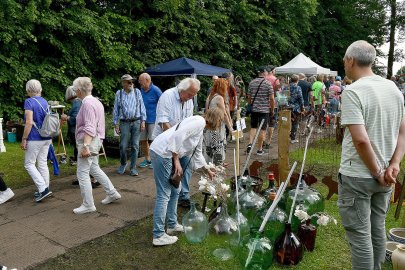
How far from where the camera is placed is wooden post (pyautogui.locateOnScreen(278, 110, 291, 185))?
15.8 ft

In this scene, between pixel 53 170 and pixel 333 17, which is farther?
pixel 333 17

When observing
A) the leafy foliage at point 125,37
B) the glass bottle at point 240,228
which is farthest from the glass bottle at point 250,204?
the leafy foliage at point 125,37

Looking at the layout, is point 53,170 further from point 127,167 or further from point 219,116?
point 219,116

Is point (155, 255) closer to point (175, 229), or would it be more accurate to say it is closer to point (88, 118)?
point (175, 229)

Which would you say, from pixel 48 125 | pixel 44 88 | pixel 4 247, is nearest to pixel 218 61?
pixel 44 88

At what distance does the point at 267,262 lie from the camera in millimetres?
2857

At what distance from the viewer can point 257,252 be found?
281 centimetres

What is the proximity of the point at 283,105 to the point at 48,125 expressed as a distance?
6657 mm

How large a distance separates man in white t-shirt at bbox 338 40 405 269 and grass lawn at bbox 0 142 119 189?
4786 millimetres

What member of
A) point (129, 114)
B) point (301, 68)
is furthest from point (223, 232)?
point (301, 68)

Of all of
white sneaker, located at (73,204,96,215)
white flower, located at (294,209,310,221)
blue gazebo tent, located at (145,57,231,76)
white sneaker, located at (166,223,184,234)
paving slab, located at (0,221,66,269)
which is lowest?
white sneaker, located at (166,223,184,234)

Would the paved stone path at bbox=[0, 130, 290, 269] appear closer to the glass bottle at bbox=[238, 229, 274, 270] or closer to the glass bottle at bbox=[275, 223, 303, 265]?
the glass bottle at bbox=[238, 229, 274, 270]

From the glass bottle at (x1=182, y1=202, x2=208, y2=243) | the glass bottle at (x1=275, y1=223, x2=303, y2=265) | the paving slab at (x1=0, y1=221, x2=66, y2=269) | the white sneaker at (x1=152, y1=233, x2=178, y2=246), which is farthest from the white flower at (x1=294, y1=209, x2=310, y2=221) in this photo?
the paving slab at (x1=0, y1=221, x2=66, y2=269)

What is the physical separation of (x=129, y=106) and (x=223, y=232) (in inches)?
121
